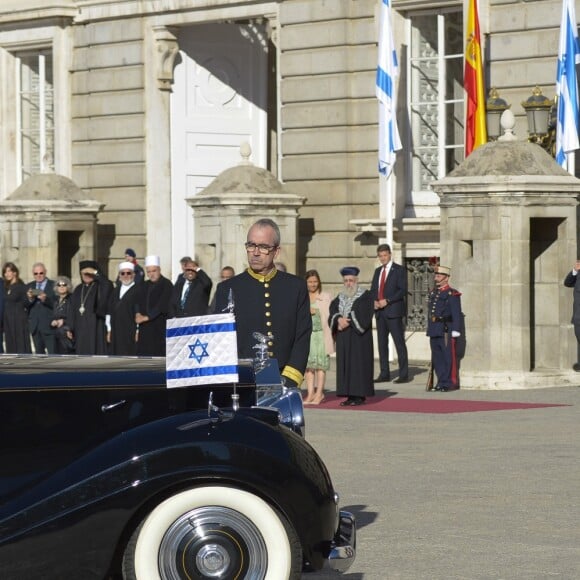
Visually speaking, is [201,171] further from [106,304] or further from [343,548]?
[343,548]

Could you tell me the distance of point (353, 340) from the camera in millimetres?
18375

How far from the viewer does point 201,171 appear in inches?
1126

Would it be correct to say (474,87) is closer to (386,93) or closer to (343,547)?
(386,93)

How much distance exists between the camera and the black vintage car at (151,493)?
285 inches

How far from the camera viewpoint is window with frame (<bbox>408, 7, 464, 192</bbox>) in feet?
80.5

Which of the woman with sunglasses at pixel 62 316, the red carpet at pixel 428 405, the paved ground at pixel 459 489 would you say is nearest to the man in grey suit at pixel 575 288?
the red carpet at pixel 428 405

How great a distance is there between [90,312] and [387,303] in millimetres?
3522

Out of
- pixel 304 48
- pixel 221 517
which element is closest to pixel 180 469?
pixel 221 517

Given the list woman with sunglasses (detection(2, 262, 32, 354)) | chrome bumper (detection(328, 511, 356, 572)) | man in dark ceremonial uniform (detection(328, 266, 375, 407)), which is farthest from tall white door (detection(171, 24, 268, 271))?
chrome bumper (detection(328, 511, 356, 572))

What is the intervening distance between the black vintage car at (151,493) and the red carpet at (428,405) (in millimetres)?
9499

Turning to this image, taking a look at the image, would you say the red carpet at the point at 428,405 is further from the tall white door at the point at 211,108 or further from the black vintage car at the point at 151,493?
the tall white door at the point at 211,108

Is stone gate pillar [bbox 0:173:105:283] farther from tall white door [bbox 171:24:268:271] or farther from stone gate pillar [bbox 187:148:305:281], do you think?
stone gate pillar [bbox 187:148:305:281]

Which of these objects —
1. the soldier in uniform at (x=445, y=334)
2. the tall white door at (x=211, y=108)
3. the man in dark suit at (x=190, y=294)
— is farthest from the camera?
the tall white door at (x=211, y=108)

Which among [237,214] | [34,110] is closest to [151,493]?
[237,214]
